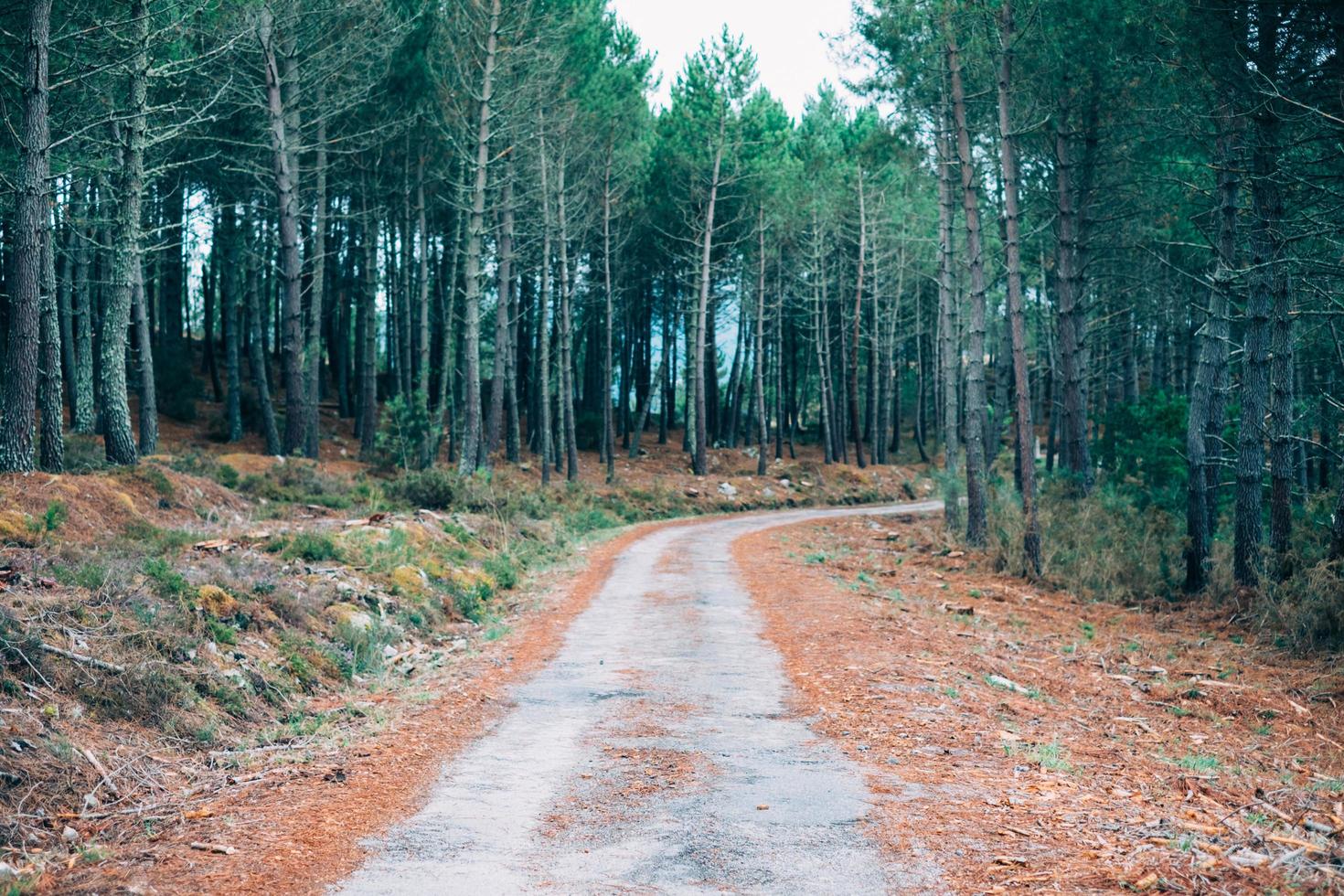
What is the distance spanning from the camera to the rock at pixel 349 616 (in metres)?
10.9

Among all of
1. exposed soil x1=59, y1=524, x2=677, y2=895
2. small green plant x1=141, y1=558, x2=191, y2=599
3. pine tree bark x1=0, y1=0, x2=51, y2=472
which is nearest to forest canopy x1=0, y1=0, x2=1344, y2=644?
pine tree bark x1=0, y1=0, x2=51, y2=472

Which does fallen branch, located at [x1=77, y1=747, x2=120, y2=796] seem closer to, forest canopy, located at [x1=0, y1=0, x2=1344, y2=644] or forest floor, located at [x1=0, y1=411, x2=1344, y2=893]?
forest floor, located at [x1=0, y1=411, x2=1344, y2=893]

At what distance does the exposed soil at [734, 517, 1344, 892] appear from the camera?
4.81 metres

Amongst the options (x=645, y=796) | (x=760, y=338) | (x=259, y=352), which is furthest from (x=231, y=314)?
(x=645, y=796)

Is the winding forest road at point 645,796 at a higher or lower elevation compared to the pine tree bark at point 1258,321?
lower

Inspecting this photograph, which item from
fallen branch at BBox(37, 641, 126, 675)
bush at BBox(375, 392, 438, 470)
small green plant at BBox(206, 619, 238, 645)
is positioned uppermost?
bush at BBox(375, 392, 438, 470)

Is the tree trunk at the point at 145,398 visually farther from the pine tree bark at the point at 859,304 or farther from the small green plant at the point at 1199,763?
the pine tree bark at the point at 859,304

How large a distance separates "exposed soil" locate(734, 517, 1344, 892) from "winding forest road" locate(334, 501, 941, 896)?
40cm

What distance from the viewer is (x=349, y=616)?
11.2 meters

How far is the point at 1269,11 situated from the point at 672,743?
40.7 feet

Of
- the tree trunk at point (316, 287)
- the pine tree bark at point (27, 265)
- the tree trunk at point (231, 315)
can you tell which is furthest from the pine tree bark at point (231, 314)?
the pine tree bark at point (27, 265)

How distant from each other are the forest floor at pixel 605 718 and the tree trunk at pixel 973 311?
12.1 ft

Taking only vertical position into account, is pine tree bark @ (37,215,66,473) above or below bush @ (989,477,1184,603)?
above

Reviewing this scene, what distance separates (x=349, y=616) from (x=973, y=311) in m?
13.2
